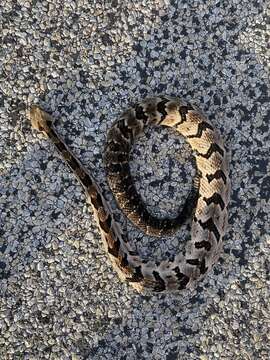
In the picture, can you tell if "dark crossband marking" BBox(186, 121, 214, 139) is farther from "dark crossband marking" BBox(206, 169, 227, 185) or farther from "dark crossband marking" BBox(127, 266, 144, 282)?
"dark crossband marking" BBox(127, 266, 144, 282)

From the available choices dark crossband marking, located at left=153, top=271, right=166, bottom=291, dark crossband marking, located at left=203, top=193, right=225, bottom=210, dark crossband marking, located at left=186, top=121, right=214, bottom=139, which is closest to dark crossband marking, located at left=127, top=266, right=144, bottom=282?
dark crossband marking, located at left=153, top=271, right=166, bottom=291

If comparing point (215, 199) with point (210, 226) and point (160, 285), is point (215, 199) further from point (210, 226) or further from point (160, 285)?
point (160, 285)

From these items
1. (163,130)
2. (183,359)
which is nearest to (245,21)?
(163,130)

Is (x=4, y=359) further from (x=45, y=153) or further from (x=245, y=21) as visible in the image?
(x=245, y=21)

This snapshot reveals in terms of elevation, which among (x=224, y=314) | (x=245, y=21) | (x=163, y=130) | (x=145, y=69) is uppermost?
(x=245, y=21)

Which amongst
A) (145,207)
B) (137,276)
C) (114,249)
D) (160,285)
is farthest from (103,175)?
(160,285)

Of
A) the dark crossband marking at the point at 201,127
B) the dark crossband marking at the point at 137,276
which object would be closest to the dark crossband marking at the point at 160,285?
the dark crossband marking at the point at 137,276
